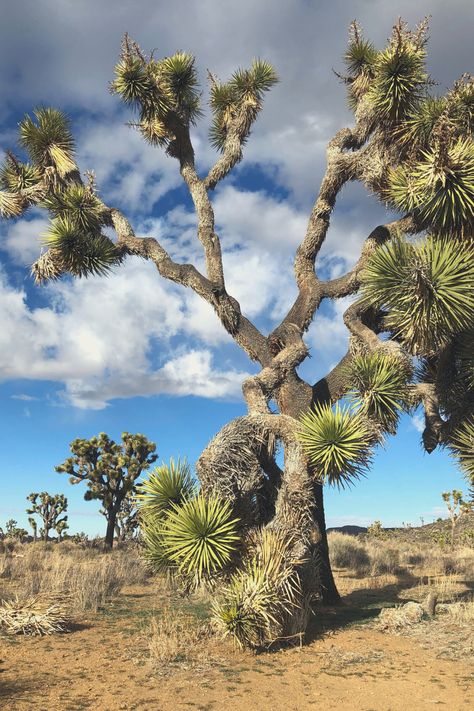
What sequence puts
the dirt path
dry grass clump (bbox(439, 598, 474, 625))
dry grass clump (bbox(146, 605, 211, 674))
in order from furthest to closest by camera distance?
1. dry grass clump (bbox(439, 598, 474, 625))
2. dry grass clump (bbox(146, 605, 211, 674))
3. the dirt path

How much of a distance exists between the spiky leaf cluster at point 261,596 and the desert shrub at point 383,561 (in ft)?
27.9

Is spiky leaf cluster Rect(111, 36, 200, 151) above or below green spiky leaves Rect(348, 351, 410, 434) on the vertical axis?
above

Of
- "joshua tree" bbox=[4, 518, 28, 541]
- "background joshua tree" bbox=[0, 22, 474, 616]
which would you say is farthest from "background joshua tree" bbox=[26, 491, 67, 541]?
"background joshua tree" bbox=[0, 22, 474, 616]

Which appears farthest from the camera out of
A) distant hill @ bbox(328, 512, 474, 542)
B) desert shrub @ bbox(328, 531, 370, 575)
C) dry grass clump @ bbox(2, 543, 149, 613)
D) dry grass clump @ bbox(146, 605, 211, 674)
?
distant hill @ bbox(328, 512, 474, 542)

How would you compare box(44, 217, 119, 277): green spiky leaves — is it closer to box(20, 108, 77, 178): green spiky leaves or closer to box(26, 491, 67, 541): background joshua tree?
box(20, 108, 77, 178): green spiky leaves

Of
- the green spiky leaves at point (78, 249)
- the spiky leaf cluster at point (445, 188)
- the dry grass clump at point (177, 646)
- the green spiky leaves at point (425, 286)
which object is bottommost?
the dry grass clump at point (177, 646)

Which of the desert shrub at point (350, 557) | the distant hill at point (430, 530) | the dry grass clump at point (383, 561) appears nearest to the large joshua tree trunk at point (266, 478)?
the dry grass clump at point (383, 561)

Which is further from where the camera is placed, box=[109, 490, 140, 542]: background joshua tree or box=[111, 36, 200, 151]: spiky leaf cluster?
box=[109, 490, 140, 542]: background joshua tree

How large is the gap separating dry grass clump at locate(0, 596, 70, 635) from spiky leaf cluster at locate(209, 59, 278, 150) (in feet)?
37.2

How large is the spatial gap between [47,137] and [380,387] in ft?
36.5

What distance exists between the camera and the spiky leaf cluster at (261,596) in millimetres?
8195

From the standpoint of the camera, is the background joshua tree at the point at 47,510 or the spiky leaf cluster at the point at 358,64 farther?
the background joshua tree at the point at 47,510

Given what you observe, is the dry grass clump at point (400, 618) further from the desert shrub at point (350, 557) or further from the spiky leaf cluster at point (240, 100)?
the spiky leaf cluster at point (240, 100)

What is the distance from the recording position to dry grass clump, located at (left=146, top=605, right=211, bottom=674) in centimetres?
768
